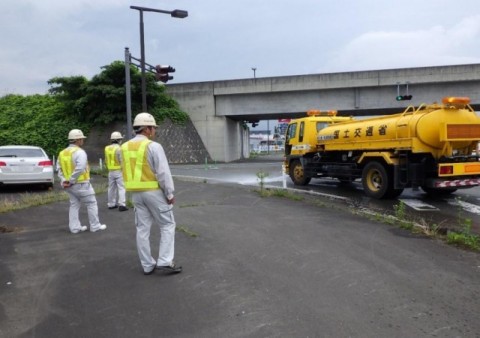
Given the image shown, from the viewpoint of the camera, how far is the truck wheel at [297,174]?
1656 cm

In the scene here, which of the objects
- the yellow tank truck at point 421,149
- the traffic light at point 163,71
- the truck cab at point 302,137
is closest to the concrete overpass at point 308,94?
the truck cab at point 302,137

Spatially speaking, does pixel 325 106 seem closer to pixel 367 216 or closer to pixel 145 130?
pixel 367 216

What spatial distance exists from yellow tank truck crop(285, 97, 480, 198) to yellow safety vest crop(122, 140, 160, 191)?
8.02 m

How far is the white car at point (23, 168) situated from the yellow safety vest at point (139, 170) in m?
10.4

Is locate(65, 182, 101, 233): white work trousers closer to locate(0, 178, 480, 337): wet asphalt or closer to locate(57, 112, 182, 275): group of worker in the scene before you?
locate(0, 178, 480, 337): wet asphalt

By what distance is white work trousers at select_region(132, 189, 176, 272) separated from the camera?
5359mm

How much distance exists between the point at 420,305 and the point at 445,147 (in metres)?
7.80

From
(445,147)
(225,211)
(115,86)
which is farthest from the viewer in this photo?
(115,86)

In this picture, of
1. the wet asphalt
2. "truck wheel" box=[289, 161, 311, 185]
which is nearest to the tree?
"truck wheel" box=[289, 161, 311, 185]

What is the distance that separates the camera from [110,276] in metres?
5.35

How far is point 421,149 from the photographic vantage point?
11.4 m

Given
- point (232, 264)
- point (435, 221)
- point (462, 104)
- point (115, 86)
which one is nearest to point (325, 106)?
point (115, 86)

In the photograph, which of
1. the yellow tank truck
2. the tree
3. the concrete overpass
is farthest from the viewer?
the tree

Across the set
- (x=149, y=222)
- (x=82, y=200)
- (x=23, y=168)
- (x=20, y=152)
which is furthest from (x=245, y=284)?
(x=20, y=152)
